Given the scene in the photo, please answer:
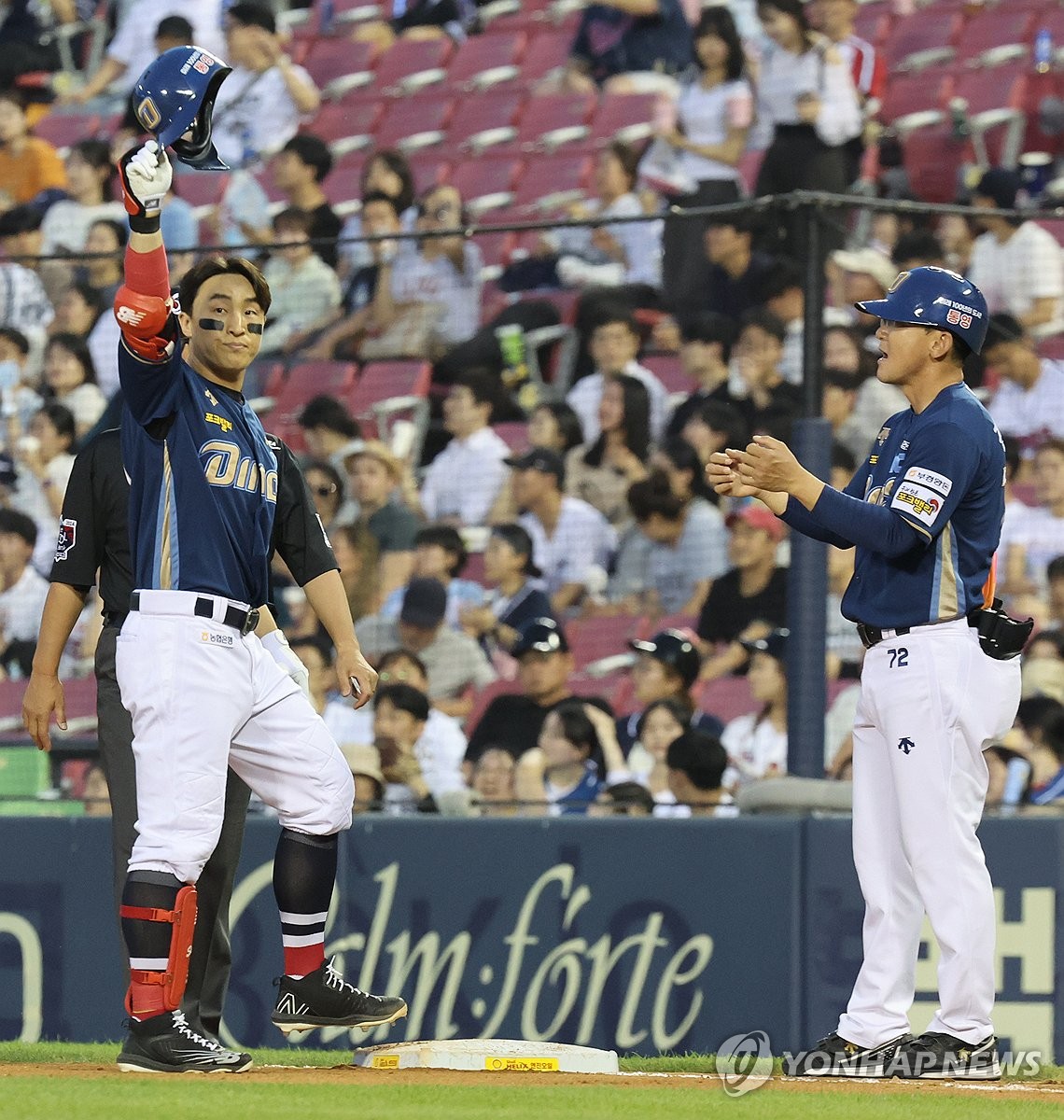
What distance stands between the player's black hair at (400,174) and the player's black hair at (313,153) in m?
0.37

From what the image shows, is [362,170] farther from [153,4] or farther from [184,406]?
[184,406]

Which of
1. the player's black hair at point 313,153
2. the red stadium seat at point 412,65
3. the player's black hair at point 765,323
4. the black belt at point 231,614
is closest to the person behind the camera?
the black belt at point 231,614

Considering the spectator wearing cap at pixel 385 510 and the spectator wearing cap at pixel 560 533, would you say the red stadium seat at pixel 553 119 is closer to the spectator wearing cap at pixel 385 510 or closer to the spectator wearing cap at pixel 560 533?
the spectator wearing cap at pixel 560 533

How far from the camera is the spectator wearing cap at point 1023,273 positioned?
25.2 feet

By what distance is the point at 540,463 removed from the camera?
781 centimetres

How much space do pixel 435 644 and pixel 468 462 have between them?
0.83 m

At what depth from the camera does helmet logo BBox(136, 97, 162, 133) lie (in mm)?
4527

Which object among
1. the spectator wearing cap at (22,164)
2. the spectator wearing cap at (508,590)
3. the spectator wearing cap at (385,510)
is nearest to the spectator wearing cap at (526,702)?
the spectator wearing cap at (508,590)

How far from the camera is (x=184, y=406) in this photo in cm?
454

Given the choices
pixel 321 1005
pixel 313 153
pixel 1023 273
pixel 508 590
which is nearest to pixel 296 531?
pixel 321 1005

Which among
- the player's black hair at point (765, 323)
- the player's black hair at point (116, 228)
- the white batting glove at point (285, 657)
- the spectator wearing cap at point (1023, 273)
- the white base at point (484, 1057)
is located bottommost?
the white base at point (484, 1057)

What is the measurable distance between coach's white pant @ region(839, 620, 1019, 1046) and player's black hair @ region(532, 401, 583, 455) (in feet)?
10.8

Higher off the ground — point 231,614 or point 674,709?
point 231,614

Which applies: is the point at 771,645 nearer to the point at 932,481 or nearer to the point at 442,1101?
the point at 932,481
